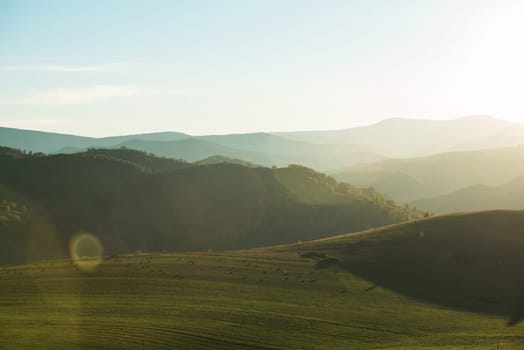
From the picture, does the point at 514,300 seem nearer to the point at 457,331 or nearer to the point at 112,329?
the point at 457,331

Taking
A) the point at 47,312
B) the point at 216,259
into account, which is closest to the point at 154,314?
the point at 47,312

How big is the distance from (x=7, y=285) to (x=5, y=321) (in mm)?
16922

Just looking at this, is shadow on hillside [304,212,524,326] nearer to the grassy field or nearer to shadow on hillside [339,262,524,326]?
shadow on hillside [339,262,524,326]

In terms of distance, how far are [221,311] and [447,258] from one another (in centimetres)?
4334

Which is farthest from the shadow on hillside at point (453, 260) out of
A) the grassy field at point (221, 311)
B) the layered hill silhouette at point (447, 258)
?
the grassy field at point (221, 311)

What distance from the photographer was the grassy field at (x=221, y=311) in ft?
159

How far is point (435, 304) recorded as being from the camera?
67.2 m

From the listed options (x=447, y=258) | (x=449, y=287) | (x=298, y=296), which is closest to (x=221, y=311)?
(x=298, y=296)

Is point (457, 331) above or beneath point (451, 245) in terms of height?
beneath

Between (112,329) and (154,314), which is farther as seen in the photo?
(154,314)

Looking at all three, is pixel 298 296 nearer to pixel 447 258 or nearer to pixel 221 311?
pixel 221 311

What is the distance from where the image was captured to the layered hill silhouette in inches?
2817

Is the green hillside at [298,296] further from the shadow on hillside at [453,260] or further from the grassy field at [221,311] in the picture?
the shadow on hillside at [453,260]

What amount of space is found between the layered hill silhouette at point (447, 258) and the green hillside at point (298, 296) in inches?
7.1
